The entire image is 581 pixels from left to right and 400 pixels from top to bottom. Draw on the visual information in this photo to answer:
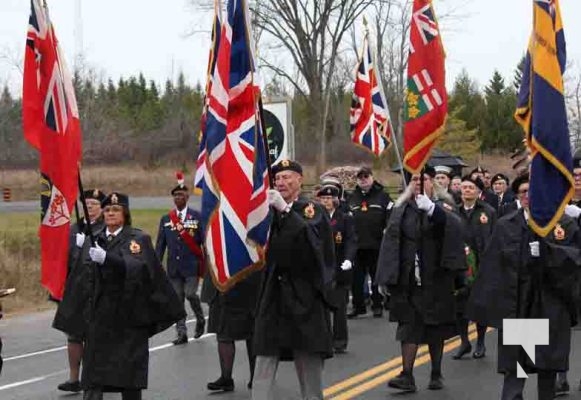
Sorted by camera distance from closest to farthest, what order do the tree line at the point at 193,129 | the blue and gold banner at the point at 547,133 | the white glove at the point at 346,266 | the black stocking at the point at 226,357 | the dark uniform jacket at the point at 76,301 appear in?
the blue and gold banner at the point at 547,133
the dark uniform jacket at the point at 76,301
the black stocking at the point at 226,357
the white glove at the point at 346,266
the tree line at the point at 193,129

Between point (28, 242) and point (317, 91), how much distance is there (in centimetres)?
1965

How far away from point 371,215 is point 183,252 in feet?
11.6

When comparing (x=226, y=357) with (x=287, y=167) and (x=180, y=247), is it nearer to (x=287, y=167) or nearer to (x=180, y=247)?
(x=287, y=167)

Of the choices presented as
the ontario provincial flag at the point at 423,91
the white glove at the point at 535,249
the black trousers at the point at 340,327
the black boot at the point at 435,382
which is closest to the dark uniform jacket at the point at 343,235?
the black trousers at the point at 340,327

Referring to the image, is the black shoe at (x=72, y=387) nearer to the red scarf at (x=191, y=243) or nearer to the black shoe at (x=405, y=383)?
the black shoe at (x=405, y=383)

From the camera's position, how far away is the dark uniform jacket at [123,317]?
24.4ft

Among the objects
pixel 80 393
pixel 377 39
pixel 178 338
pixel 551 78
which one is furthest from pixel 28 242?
pixel 377 39

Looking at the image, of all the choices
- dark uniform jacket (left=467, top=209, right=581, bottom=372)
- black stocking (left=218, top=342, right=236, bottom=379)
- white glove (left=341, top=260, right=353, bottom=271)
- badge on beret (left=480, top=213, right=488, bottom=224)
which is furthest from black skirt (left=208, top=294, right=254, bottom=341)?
badge on beret (left=480, top=213, right=488, bottom=224)

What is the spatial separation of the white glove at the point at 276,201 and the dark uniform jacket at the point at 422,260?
2.06 metres

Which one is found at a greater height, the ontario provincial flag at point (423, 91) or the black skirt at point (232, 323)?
the ontario provincial flag at point (423, 91)

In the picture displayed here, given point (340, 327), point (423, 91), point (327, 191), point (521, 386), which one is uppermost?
point (423, 91)

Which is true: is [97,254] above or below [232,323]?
above

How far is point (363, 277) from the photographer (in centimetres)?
1445

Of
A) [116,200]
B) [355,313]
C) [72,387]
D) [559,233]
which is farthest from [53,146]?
[355,313]
